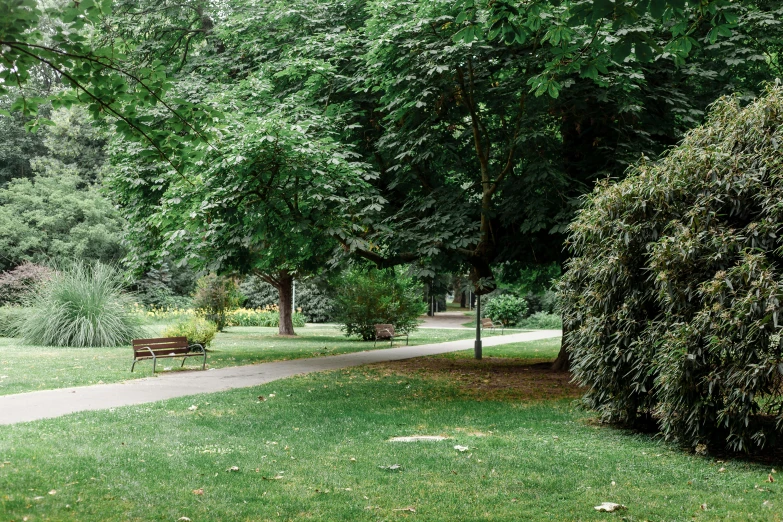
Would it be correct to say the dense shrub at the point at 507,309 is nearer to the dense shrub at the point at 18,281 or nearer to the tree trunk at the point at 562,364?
the tree trunk at the point at 562,364

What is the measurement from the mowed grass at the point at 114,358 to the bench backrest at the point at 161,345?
48 centimetres

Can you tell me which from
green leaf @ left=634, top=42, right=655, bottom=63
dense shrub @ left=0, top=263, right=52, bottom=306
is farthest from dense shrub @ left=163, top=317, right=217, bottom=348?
green leaf @ left=634, top=42, right=655, bottom=63

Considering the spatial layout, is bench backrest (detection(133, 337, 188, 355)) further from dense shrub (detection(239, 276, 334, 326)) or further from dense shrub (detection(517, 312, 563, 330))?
dense shrub (detection(517, 312, 563, 330))

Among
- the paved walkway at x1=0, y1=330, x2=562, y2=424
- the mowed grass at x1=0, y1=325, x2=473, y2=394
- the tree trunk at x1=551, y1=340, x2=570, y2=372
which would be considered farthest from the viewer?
the tree trunk at x1=551, y1=340, x2=570, y2=372

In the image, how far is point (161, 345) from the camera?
46.3 ft

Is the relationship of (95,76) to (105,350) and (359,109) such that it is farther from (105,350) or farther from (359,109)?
(105,350)

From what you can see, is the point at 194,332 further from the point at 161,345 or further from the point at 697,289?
the point at 697,289

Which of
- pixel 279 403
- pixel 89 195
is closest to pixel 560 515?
pixel 279 403

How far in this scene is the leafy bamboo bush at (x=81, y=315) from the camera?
2006 cm

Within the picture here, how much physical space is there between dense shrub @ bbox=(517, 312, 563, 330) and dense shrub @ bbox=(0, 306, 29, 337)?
2619 centimetres

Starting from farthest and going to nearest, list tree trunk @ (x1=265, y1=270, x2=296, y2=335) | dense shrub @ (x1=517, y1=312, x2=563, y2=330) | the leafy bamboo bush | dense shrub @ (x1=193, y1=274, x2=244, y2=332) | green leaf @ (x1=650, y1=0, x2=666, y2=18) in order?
dense shrub @ (x1=517, y1=312, x2=563, y2=330) < dense shrub @ (x1=193, y1=274, x2=244, y2=332) < tree trunk @ (x1=265, y1=270, x2=296, y2=335) < the leafy bamboo bush < green leaf @ (x1=650, y1=0, x2=666, y2=18)

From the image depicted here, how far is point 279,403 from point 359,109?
737cm

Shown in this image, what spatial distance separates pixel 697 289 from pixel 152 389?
896 centimetres

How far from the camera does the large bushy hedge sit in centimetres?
666
